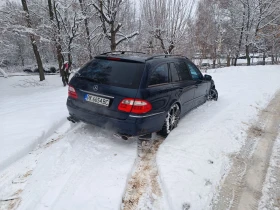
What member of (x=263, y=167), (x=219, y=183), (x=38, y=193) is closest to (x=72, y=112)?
(x=38, y=193)

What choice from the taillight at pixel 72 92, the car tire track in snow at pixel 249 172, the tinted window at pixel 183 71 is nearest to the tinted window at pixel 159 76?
the tinted window at pixel 183 71

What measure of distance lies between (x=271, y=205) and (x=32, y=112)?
5.02 meters

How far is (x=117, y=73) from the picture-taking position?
11.4 ft

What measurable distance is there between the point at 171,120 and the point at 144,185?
173 cm

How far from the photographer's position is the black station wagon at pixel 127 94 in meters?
3.29

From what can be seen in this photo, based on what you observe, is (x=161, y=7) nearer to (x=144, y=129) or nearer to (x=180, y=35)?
(x=180, y=35)

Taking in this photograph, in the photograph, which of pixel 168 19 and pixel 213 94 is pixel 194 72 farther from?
pixel 168 19

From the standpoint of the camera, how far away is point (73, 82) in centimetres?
384

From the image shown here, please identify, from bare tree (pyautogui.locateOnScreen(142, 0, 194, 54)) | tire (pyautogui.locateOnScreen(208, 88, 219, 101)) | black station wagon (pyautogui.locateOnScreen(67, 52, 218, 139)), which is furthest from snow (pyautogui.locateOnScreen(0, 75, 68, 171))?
bare tree (pyautogui.locateOnScreen(142, 0, 194, 54))

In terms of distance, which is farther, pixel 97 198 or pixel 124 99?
pixel 124 99

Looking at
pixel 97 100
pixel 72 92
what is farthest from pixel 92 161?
pixel 72 92

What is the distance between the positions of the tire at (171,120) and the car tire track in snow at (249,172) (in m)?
1.29

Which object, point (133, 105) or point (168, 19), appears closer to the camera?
point (133, 105)

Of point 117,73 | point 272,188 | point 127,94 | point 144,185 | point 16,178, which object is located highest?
point 117,73
